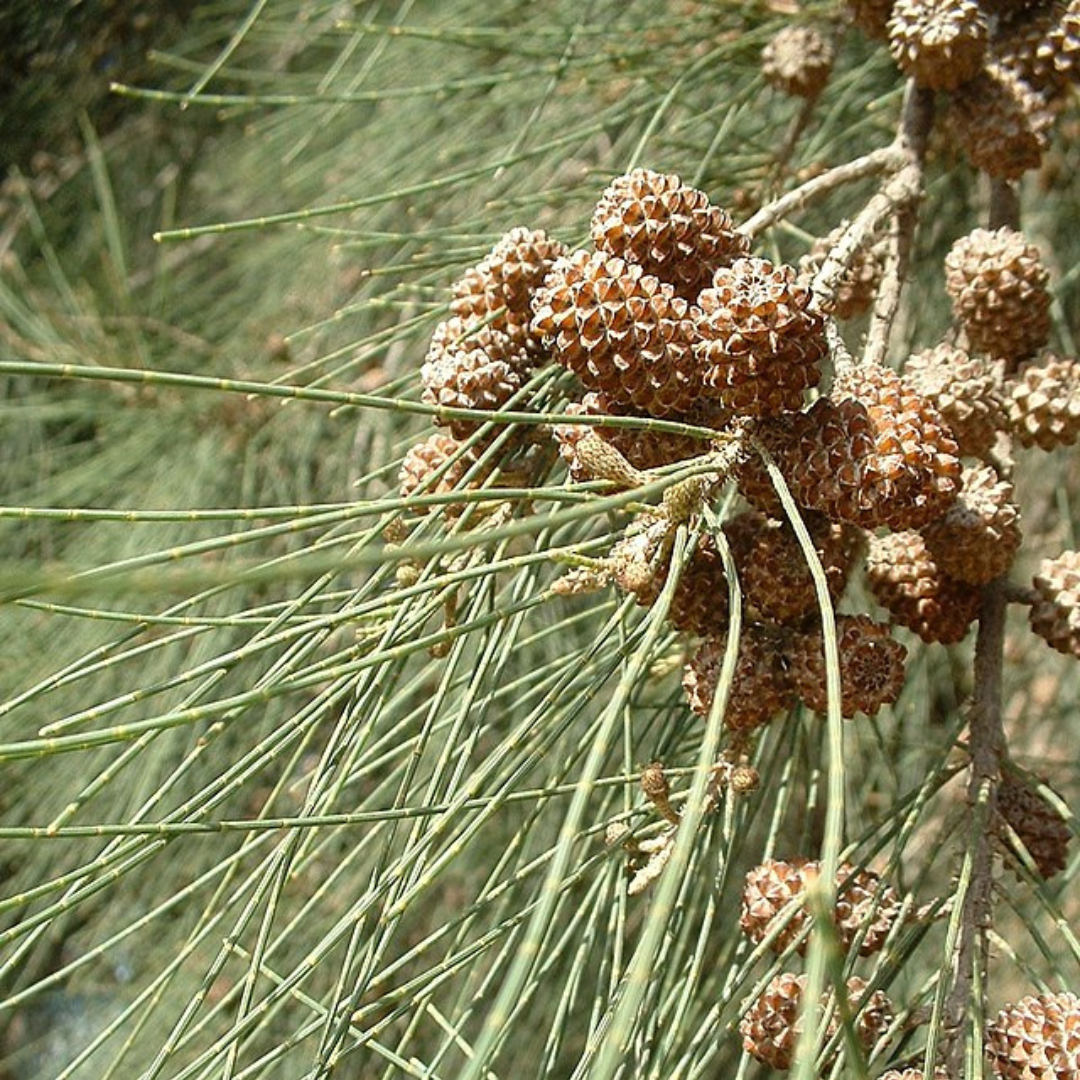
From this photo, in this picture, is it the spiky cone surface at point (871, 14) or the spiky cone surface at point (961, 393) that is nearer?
the spiky cone surface at point (961, 393)

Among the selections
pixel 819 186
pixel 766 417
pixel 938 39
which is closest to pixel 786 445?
pixel 766 417

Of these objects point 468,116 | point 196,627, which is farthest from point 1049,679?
point 196,627

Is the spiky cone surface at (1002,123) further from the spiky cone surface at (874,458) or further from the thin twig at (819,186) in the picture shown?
the spiky cone surface at (874,458)

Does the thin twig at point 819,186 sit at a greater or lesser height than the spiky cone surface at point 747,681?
greater

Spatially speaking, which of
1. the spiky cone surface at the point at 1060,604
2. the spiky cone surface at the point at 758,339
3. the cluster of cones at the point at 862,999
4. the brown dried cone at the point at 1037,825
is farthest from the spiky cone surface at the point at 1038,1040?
the spiky cone surface at the point at 758,339

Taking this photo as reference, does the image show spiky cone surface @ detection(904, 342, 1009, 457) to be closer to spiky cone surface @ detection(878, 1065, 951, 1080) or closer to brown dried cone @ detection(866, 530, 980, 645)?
brown dried cone @ detection(866, 530, 980, 645)

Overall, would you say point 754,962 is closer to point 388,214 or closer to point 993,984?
point 388,214
